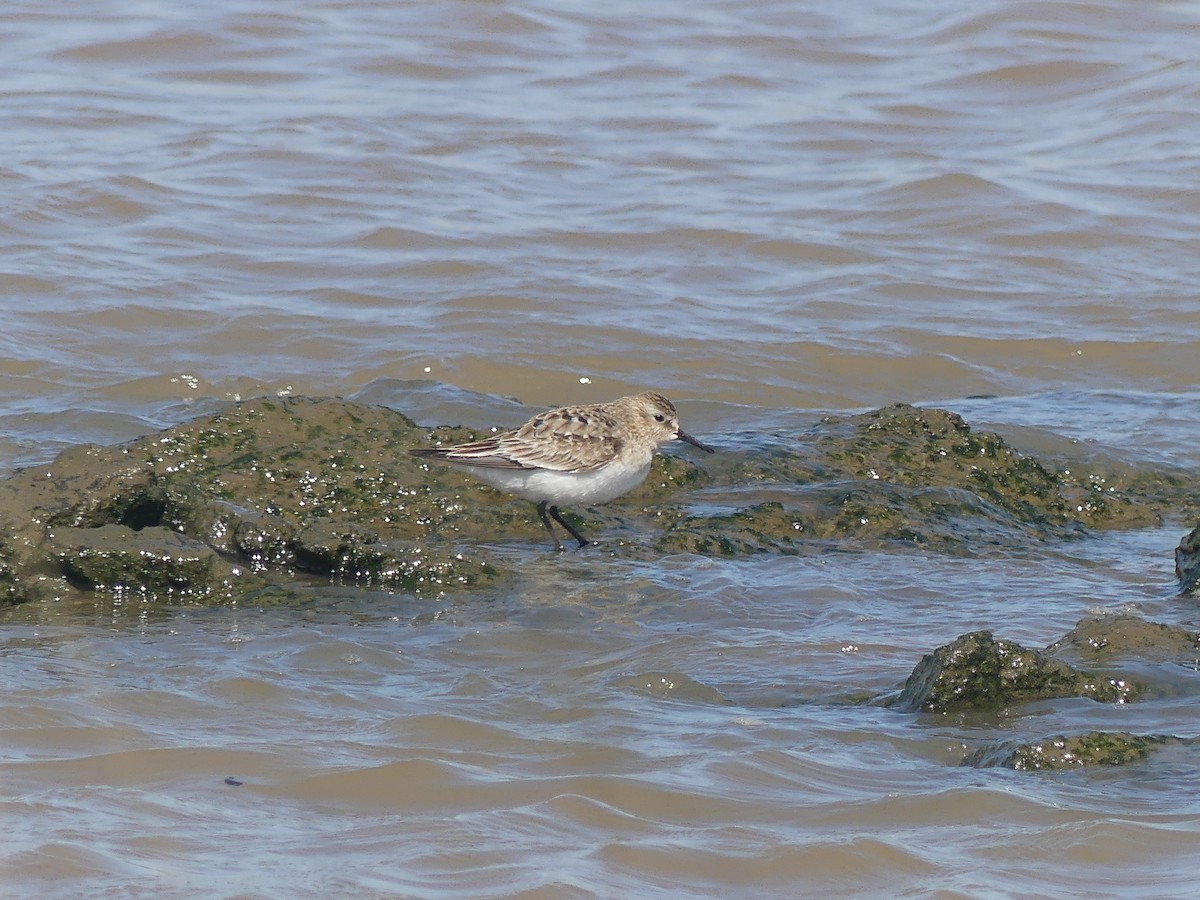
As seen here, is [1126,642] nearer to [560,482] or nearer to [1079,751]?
[1079,751]

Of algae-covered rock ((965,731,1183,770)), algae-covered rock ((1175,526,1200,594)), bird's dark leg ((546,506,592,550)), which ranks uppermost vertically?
algae-covered rock ((965,731,1183,770))

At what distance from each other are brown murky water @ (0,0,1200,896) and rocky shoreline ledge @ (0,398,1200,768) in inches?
7.2

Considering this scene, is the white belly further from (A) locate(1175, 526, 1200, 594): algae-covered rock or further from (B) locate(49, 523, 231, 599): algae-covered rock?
(A) locate(1175, 526, 1200, 594): algae-covered rock

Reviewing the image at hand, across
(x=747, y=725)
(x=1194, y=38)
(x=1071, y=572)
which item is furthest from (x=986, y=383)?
(x=1194, y=38)

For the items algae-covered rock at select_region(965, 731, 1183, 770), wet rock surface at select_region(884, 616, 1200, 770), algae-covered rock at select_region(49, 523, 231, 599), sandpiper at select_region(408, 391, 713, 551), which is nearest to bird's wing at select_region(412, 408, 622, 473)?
sandpiper at select_region(408, 391, 713, 551)

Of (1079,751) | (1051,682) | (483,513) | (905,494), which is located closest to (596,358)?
(483,513)

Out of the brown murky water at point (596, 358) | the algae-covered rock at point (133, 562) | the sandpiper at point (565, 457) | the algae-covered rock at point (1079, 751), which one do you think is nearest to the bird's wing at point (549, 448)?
the sandpiper at point (565, 457)

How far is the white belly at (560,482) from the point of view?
23.9 feet

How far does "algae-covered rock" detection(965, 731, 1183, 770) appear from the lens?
4.82 meters

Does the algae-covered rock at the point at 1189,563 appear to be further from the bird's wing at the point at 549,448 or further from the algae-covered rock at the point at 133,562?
the algae-covered rock at the point at 133,562

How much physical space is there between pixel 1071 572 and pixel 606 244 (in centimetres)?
651

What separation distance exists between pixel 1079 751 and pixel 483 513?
355 centimetres

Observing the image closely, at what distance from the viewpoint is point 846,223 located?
13.8m

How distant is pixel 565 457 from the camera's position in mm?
7363
